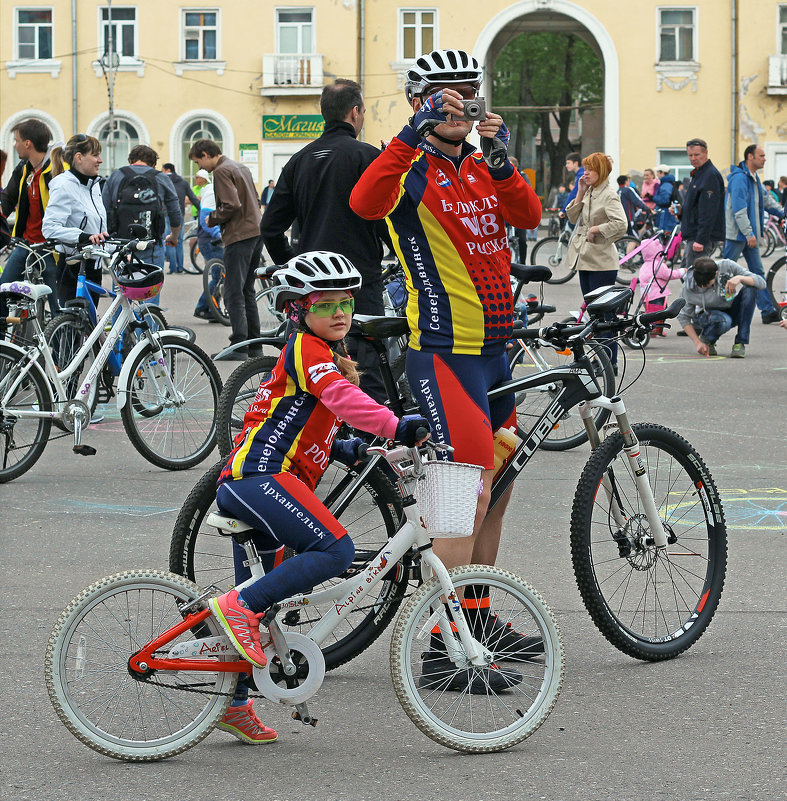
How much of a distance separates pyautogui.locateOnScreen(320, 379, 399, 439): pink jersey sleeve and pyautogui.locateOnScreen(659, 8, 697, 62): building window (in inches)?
1648

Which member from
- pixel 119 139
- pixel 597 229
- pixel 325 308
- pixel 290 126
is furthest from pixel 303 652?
pixel 119 139

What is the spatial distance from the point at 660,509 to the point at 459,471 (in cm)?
113

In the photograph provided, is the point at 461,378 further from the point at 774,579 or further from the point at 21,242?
the point at 21,242

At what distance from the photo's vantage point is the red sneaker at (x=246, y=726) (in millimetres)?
4117

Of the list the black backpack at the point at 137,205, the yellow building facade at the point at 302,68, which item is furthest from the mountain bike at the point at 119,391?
the yellow building facade at the point at 302,68

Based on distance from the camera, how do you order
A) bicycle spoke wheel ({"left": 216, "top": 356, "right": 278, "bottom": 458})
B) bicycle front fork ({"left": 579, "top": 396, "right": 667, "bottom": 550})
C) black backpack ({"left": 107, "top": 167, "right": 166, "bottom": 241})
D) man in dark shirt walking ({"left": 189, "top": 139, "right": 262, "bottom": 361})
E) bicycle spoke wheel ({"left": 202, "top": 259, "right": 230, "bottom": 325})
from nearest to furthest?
1. bicycle front fork ({"left": 579, "top": 396, "right": 667, "bottom": 550})
2. bicycle spoke wheel ({"left": 216, "top": 356, "right": 278, "bottom": 458})
3. man in dark shirt walking ({"left": 189, "top": 139, "right": 262, "bottom": 361})
4. black backpack ({"left": 107, "top": 167, "right": 166, "bottom": 241})
5. bicycle spoke wheel ({"left": 202, "top": 259, "right": 230, "bottom": 325})

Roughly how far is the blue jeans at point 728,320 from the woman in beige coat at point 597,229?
228 cm

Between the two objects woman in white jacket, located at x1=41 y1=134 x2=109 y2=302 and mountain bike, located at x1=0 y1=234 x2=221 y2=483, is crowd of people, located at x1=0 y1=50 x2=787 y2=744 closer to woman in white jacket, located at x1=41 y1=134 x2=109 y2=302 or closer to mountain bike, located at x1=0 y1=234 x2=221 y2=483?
mountain bike, located at x1=0 y1=234 x2=221 y2=483

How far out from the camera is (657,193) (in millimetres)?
31641

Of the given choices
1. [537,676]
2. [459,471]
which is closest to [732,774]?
[537,676]

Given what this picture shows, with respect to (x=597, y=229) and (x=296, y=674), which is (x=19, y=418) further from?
(x=597, y=229)

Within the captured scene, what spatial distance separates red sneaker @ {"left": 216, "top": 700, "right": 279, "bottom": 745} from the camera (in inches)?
162

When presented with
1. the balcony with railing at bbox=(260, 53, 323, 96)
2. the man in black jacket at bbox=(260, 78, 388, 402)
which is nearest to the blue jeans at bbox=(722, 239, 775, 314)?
the man in black jacket at bbox=(260, 78, 388, 402)

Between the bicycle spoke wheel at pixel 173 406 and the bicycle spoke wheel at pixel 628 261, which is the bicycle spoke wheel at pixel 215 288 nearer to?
the bicycle spoke wheel at pixel 628 261
